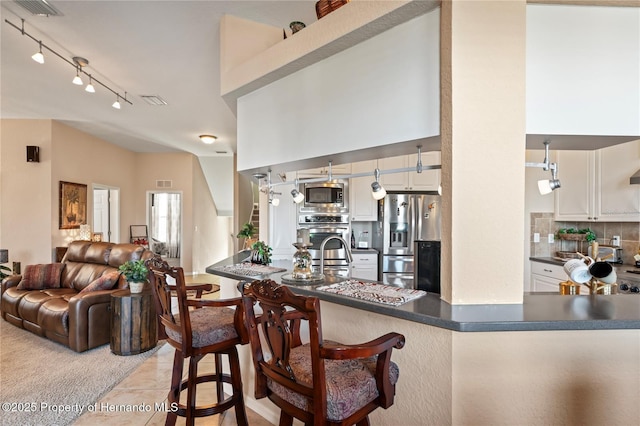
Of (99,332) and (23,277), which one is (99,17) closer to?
(99,332)

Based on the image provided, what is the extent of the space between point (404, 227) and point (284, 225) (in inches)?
62.8

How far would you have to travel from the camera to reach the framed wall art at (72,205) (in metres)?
5.23

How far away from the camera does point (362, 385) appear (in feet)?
3.77

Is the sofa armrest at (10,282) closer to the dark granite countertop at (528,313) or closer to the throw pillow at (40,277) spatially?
the throw pillow at (40,277)

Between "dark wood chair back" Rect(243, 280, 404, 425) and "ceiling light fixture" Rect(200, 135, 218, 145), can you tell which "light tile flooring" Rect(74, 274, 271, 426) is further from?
"ceiling light fixture" Rect(200, 135, 218, 145)

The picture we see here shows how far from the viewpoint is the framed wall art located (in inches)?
206

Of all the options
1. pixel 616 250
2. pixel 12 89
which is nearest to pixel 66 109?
pixel 12 89

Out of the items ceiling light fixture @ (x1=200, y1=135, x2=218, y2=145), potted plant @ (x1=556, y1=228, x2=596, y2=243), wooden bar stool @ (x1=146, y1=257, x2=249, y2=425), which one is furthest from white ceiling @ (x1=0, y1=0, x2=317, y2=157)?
potted plant @ (x1=556, y1=228, x2=596, y2=243)

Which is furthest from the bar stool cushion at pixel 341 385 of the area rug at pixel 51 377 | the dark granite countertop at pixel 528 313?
the area rug at pixel 51 377

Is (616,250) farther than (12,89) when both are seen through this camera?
No

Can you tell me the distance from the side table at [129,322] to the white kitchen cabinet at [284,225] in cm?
156

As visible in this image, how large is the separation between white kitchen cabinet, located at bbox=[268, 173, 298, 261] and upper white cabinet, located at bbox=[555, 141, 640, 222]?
3201 millimetres

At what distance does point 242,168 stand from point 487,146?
74.7 inches

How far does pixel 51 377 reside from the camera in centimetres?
271
